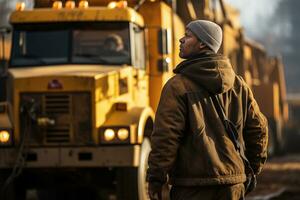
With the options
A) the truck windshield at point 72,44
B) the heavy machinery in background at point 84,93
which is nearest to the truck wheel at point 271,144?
the heavy machinery in background at point 84,93

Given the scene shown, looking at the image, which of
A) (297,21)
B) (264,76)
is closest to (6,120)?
(264,76)

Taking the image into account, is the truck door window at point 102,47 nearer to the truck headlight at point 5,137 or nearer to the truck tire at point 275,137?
the truck headlight at point 5,137

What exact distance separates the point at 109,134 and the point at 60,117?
669 millimetres

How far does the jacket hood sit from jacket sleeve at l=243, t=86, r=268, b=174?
342mm

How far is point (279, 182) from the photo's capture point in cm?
1734

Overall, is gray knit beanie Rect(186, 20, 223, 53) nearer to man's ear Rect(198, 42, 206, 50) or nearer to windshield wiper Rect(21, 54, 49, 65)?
man's ear Rect(198, 42, 206, 50)

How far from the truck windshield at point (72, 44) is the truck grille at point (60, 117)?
0.98 m

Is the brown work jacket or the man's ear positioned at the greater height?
the man's ear

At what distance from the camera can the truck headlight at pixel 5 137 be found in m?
11.9

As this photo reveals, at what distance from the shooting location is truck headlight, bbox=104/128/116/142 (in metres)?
11.9

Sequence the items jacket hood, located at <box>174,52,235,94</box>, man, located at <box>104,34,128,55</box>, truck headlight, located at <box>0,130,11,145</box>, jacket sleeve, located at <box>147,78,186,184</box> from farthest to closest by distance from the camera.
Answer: man, located at <box>104,34,128,55</box> → truck headlight, located at <box>0,130,11,145</box> → jacket hood, located at <box>174,52,235,94</box> → jacket sleeve, located at <box>147,78,186,184</box>

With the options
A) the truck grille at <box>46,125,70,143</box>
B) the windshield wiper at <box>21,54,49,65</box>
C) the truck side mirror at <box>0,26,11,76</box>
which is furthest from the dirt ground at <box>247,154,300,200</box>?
the truck side mirror at <box>0,26,11,76</box>

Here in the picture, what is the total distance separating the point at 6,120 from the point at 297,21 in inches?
4670

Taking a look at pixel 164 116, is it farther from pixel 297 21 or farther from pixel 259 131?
pixel 297 21
